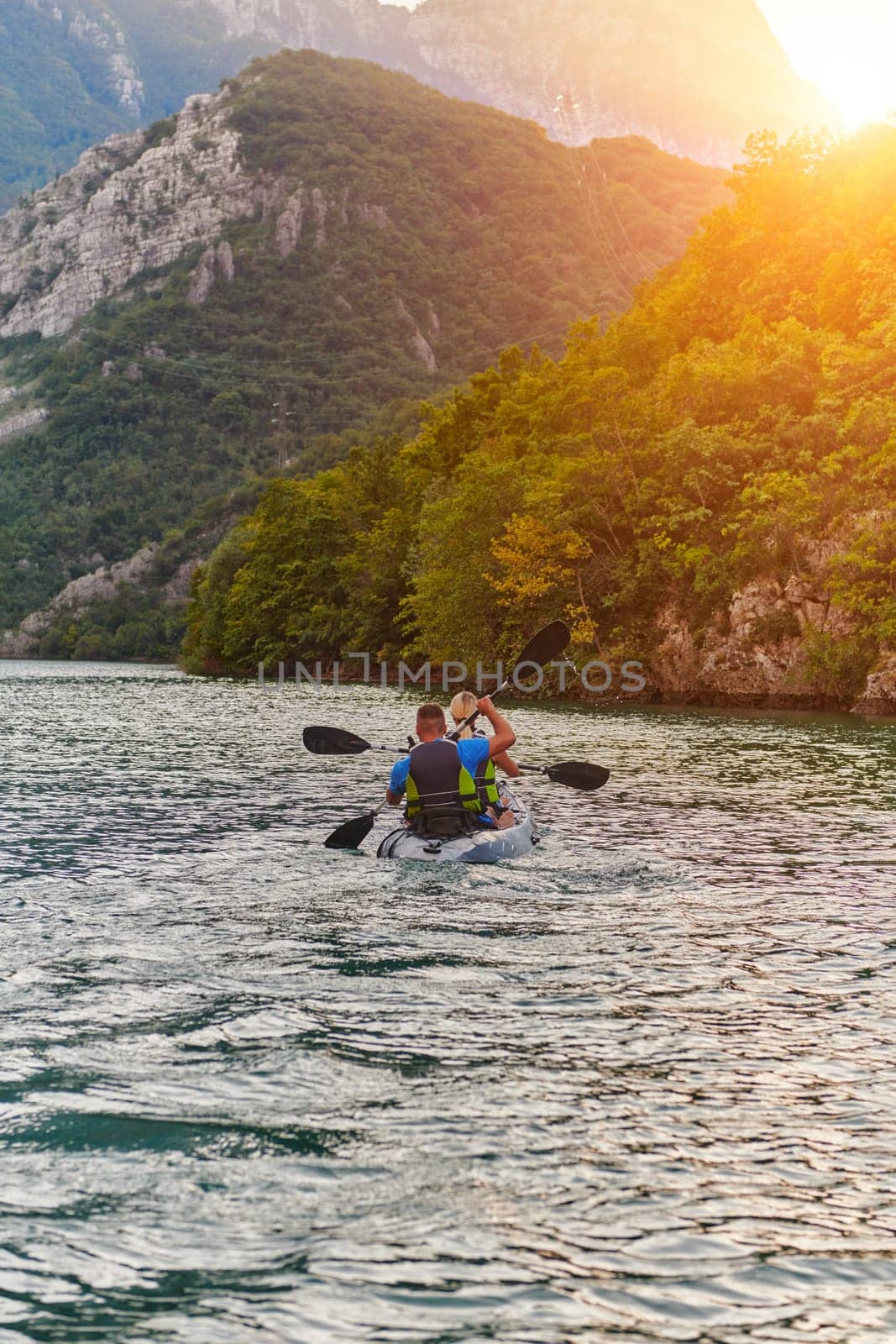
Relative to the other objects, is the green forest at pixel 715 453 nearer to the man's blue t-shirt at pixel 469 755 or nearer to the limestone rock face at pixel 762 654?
the limestone rock face at pixel 762 654

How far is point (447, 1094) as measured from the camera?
638cm

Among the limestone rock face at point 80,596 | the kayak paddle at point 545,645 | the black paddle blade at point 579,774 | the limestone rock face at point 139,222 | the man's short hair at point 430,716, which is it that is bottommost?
the black paddle blade at point 579,774

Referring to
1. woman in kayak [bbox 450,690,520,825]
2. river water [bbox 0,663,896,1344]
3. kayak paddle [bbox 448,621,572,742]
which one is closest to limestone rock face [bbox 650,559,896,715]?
kayak paddle [bbox 448,621,572,742]

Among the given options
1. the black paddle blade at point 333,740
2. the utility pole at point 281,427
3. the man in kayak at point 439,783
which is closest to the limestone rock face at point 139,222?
the utility pole at point 281,427

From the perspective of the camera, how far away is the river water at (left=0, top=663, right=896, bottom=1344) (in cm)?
447

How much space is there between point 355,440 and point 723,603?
90432mm

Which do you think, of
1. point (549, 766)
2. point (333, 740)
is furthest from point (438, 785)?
point (333, 740)

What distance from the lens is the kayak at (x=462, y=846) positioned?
13312 millimetres

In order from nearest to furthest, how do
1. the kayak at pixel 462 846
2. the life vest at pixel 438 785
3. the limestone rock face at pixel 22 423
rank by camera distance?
the kayak at pixel 462 846 → the life vest at pixel 438 785 → the limestone rock face at pixel 22 423

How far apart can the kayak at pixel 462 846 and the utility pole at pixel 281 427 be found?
146950 millimetres

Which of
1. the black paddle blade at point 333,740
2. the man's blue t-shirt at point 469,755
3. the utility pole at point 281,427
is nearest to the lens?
the man's blue t-shirt at point 469,755

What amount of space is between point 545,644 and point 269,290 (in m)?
164

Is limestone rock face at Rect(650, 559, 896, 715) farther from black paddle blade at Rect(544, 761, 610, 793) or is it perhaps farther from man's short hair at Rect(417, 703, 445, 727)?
man's short hair at Rect(417, 703, 445, 727)

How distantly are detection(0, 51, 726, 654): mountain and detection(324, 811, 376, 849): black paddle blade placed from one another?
409 ft
